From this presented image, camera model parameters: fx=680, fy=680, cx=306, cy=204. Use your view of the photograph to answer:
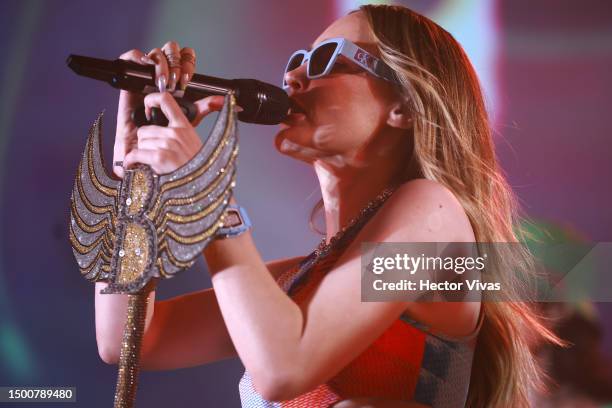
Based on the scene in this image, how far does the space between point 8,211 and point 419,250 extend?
3.83 ft

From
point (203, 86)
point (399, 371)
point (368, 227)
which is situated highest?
point (203, 86)

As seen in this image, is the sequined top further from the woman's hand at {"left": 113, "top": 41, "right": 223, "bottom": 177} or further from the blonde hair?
the woman's hand at {"left": 113, "top": 41, "right": 223, "bottom": 177}

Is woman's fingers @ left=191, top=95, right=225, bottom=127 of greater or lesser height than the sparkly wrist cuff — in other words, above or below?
above

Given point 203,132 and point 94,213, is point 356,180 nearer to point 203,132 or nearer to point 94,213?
point 94,213

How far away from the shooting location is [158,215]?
3.13 feet

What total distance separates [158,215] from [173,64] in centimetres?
25

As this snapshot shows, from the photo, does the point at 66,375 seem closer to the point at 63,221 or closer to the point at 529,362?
the point at 63,221

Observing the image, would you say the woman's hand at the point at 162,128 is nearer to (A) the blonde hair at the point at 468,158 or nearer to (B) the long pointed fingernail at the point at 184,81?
(B) the long pointed fingernail at the point at 184,81

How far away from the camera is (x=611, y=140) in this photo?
1812mm

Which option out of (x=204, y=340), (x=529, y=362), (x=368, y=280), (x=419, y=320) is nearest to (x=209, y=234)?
(x=368, y=280)

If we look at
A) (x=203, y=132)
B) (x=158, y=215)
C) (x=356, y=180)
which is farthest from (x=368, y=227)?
(x=203, y=132)

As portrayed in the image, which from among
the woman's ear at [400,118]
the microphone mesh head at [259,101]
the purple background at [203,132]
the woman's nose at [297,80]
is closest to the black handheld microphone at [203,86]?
the microphone mesh head at [259,101]

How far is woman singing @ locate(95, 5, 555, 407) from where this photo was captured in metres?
0.95

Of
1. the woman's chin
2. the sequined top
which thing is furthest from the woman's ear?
the sequined top
